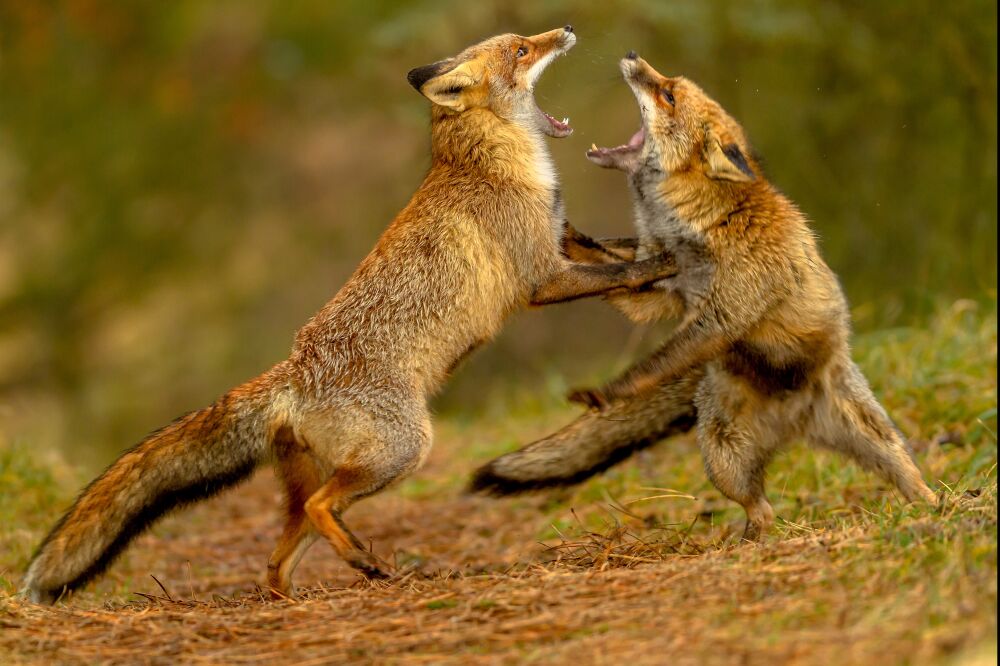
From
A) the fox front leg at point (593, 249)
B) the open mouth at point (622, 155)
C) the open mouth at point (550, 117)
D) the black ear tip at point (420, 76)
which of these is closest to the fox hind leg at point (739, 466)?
the fox front leg at point (593, 249)

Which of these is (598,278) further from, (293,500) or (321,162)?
(321,162)

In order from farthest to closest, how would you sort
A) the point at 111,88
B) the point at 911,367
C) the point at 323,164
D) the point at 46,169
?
the point at 323,164, the point at 111,88, the point at 46,169, the point at 911,367

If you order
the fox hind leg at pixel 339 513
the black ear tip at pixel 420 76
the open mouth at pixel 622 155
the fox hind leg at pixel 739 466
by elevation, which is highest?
the black ear tip at pixel 420 76

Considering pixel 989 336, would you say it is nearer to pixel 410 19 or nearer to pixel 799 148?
pixel 799 148

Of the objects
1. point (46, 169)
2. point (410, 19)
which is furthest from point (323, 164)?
point (410, 19)

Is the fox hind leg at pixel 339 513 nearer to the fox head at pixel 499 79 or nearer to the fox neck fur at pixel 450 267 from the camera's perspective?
the fox neck fur at pixel 450 267

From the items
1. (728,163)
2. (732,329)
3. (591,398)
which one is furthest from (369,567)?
A: (728,163)

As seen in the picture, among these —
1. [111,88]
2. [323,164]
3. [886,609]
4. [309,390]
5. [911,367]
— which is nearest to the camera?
[886,609]

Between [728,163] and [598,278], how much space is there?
36.8 inches

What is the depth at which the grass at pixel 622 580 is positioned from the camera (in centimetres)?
388

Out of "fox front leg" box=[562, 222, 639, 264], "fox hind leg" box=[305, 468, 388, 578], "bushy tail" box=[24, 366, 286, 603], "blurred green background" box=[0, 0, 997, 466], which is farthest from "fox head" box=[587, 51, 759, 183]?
"bushy tail" box=[24, 366, 286, 603]

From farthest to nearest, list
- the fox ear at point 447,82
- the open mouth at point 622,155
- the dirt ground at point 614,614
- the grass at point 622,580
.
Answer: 1. the fox ear at point 447,82
2. the open mouth at point 622,155
3. the grass at point 622,580
4. the dirt ground at point 614,614

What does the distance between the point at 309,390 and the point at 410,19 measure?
20.1 ft

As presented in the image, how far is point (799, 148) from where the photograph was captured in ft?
37.1
